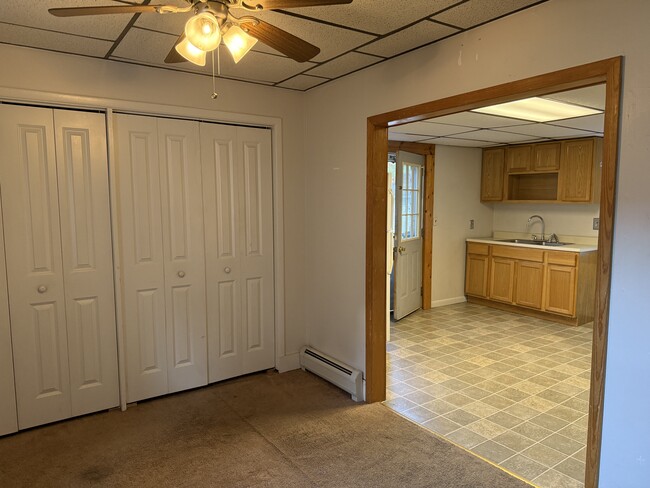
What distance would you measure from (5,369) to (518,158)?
5.94m

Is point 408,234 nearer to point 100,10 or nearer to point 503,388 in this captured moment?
point 503,388

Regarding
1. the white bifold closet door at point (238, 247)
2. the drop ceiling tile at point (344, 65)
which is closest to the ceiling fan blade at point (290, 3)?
the drop ceiling tile at point (344, 65)

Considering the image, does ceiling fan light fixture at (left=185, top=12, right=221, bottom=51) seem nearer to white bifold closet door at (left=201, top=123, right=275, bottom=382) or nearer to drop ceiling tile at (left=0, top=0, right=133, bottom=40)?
drop ceiling tile at (left=0, top=0, right=133, bottom=40)

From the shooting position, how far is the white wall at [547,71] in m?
1.76

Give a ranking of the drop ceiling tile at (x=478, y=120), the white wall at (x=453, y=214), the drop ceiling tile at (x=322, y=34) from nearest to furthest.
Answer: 1. the drop ceiling tile at (x=322, y=34)
2. the drop ceiling tile at (x=478, y=120)
3. the white wall at (x=453, y=214)

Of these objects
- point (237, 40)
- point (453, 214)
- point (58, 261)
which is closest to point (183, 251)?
point (58, 261)

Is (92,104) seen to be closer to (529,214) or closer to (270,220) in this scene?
(270,220)

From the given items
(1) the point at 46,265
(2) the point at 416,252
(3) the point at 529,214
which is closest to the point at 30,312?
(1) the point at 46,265

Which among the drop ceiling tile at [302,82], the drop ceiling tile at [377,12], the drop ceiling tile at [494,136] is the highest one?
the drop ceiling tile at [377,12]

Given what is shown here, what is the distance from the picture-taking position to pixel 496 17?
2.25 meters

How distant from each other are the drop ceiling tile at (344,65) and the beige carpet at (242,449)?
7.74ft

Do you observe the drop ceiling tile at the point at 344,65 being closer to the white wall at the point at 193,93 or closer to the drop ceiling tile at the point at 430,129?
the white wall at the point at 193,93

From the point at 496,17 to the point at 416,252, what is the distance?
3787mm

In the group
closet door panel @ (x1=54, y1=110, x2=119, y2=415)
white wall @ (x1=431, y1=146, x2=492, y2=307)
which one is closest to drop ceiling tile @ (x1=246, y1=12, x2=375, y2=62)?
closet door panel @ (x1=54, y1=110, x2=119, y2=415)
